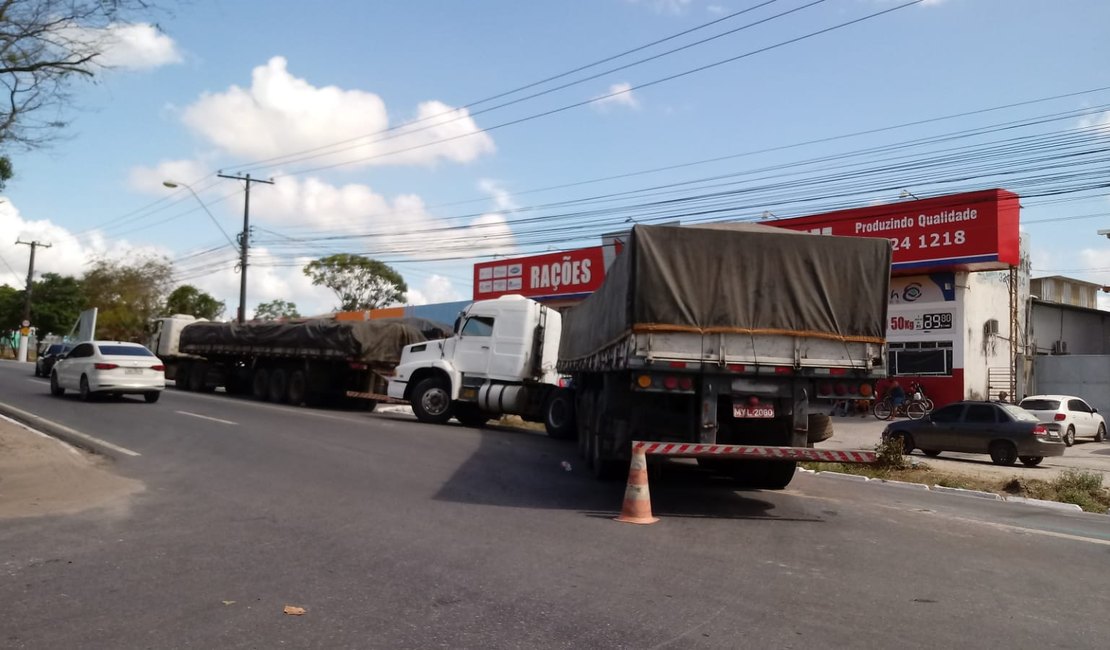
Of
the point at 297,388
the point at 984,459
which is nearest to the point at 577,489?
the point at 984,459

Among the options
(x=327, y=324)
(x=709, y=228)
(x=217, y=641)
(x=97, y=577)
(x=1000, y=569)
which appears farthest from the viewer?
(x=327, y=324)

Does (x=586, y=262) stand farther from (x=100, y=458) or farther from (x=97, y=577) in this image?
(x=97, y=577)

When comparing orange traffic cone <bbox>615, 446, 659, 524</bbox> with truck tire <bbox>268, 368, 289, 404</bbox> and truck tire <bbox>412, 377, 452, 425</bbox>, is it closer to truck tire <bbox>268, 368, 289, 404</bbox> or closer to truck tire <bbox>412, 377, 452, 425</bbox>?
truck tire <bbox>412, 377, 452, 425</bbox>

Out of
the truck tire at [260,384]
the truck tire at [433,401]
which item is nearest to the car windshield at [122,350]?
the truck tire at [260,384]

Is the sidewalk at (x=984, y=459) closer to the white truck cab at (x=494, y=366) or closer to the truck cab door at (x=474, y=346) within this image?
the white truck cab at (x=494, y=366)

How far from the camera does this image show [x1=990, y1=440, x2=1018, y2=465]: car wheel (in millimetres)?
18078

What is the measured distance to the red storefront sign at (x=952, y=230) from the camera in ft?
84.1

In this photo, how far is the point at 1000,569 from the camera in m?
7.26

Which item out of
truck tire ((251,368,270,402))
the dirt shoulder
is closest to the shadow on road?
the dirt shoulder

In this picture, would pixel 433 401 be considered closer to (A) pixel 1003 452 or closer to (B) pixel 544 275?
(A) pixel 1003 452

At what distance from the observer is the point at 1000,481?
1428 cm

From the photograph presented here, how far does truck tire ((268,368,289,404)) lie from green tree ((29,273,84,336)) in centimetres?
6311

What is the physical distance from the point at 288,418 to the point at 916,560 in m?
15.2

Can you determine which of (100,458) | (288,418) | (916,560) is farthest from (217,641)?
(288,418)
